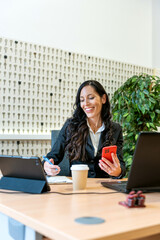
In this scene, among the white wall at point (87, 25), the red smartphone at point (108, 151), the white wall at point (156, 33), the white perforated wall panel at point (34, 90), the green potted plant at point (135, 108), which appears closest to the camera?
the red smartphone at point (108, 151)

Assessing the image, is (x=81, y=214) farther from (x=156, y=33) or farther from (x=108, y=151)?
(x=156, y=33)

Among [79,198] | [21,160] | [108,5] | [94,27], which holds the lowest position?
[79,198]

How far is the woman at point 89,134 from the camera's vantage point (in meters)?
2.29

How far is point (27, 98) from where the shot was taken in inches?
130

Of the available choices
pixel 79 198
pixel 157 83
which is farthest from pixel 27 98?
pixel 79 198

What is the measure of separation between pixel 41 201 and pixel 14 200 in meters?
0.11

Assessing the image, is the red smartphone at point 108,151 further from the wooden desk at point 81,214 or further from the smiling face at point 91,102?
the smiling face at point 91,102

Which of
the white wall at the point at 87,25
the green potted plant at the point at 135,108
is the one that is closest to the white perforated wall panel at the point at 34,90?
the white wall at the point at 87,25

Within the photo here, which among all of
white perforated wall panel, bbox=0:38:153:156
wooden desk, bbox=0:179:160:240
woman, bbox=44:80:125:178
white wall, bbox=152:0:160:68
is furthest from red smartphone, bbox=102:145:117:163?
white wall, bbox=152:0:160:68

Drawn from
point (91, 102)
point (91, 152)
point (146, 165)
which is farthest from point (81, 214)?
point (91, 102)

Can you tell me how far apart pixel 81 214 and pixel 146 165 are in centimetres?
48

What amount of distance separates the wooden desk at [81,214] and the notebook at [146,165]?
5 centimetres

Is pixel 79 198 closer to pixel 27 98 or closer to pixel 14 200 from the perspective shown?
pixel 14 200

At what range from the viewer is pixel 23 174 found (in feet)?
4.92
